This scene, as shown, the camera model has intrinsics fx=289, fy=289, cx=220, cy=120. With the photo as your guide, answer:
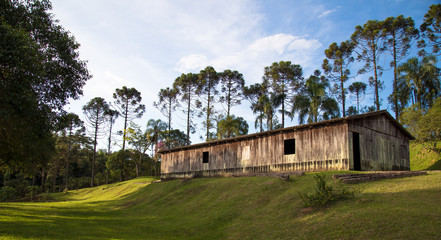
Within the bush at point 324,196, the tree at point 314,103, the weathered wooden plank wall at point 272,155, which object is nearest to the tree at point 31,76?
the bush at point 324,196

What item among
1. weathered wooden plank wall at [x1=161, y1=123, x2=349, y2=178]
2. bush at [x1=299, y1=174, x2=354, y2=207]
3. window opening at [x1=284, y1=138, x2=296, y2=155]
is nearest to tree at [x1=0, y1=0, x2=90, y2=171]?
bush at [x1=299, y1=174, x2=354, y2=207]

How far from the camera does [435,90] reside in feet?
129

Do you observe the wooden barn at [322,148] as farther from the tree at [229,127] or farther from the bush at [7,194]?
the bush at [7,194]

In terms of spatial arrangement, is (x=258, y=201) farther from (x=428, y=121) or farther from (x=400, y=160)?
(x=428, y=121)

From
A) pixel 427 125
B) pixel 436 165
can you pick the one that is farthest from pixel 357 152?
pixel 427 125

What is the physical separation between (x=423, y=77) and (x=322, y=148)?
28999mm

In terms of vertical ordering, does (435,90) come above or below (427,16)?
below

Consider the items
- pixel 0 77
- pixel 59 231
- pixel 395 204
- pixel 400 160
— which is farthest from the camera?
pixel 400 160

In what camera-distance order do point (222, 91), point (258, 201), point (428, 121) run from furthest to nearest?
point (222, 91) → point (428, 121) → point (258, 201)

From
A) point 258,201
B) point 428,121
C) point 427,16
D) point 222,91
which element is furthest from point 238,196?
point 427,16

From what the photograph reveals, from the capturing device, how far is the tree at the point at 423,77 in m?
37.2

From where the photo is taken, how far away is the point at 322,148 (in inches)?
756

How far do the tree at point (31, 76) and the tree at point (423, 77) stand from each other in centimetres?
3955

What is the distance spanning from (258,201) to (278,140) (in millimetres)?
8531
